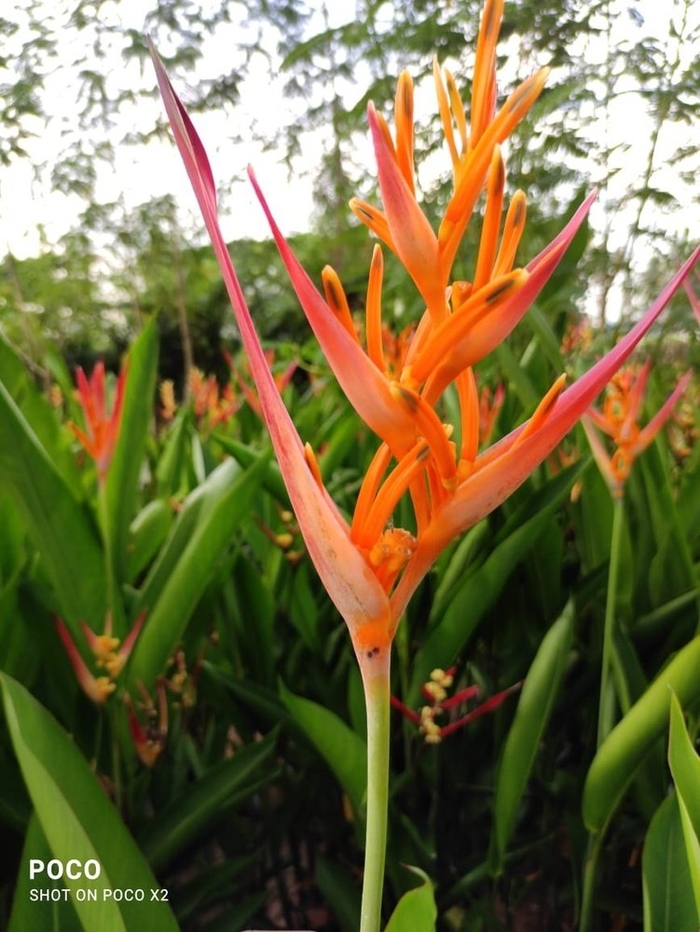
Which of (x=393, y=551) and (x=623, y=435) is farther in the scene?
(x=623, y=435)

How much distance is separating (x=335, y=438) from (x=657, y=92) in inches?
31.0

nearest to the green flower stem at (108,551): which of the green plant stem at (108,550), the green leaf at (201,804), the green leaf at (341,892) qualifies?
the green plant stem at (108,550)

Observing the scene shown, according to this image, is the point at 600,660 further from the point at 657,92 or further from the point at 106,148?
the point at 106,148

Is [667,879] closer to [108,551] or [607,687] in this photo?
[607,687]

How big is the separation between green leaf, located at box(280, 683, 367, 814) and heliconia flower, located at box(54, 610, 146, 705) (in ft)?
0.33

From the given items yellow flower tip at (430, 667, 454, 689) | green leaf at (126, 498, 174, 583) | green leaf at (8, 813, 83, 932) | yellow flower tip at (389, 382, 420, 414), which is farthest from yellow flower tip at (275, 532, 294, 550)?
yellow flower tip at (389, 382, 420, 414)

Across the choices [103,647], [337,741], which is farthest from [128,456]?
[337,741]

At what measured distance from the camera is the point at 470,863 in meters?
0.59

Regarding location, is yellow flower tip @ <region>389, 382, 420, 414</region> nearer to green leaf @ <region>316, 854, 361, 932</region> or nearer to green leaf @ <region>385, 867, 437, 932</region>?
green leaf @ <region>385, 867, 437, 932</region>

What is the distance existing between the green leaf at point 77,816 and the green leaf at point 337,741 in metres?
0.11

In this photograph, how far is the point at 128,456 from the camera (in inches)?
20.7

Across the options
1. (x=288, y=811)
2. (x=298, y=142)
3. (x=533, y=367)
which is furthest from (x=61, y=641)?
(x=298, y=142)

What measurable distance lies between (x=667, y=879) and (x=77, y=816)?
0.96ft

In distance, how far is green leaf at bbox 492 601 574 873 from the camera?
42 centimetres
